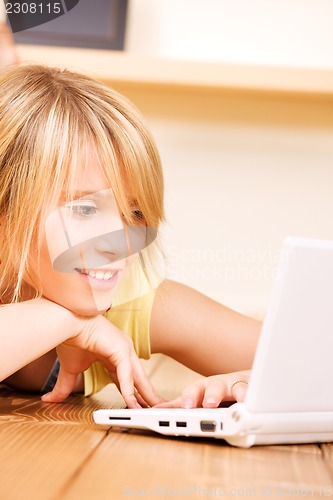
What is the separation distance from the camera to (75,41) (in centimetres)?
194

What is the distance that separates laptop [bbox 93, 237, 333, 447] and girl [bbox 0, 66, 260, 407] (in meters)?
0.18

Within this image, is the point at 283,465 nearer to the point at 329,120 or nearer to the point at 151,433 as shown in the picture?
the point at 151,433

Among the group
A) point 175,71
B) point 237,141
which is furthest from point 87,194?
point 237,141

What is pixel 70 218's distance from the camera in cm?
102

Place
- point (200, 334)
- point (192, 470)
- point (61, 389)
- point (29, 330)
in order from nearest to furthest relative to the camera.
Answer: point (192, 470), point (29, 330), point (61, 389), point (200, 334)

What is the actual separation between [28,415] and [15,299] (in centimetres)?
24

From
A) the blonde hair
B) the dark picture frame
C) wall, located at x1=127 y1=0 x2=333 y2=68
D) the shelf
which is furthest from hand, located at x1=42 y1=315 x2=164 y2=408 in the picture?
wall, located at x1=127 y1=0 x2=333 y2=68

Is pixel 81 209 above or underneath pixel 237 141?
above

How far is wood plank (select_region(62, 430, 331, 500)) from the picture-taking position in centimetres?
58

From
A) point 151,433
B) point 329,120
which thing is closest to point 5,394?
point 151,433

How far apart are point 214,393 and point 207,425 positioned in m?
0.12

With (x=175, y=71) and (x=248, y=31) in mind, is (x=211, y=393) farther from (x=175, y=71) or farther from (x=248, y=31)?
(x=248, y=31)

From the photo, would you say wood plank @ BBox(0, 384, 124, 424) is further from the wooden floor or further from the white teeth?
the white teeth

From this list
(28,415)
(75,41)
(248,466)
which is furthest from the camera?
(75,41)
